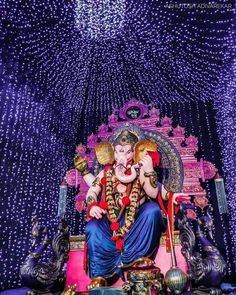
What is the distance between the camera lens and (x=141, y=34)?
3.66 metres

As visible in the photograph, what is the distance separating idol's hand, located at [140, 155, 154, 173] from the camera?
2.80 meters

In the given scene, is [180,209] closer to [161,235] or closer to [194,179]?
[161,235]

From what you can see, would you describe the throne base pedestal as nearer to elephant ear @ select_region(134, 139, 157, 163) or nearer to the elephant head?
the elephant head

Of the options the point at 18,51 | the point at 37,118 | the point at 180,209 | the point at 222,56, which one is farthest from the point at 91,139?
the point at 222,56

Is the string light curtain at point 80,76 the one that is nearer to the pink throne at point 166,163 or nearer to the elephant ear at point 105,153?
the pink throne at point 166,163

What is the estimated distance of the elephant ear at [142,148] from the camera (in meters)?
3.11

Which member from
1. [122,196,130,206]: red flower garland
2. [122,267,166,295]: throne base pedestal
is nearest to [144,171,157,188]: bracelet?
[122,196,130,206]: red flower garland

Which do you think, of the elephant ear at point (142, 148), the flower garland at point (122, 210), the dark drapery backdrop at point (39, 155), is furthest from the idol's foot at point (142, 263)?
the dark drapery backdrop at point (39, 155)

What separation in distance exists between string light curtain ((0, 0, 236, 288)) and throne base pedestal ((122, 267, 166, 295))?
166cm

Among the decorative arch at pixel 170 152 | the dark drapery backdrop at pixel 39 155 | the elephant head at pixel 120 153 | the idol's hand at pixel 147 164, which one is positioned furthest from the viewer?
the decorative arch at pixel 170 152

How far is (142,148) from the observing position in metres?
3.13

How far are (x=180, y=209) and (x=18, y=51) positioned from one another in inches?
116

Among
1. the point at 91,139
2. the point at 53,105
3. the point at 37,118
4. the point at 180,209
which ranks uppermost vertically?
the point at 53,105

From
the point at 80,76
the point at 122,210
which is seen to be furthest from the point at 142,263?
the point at 80,76
